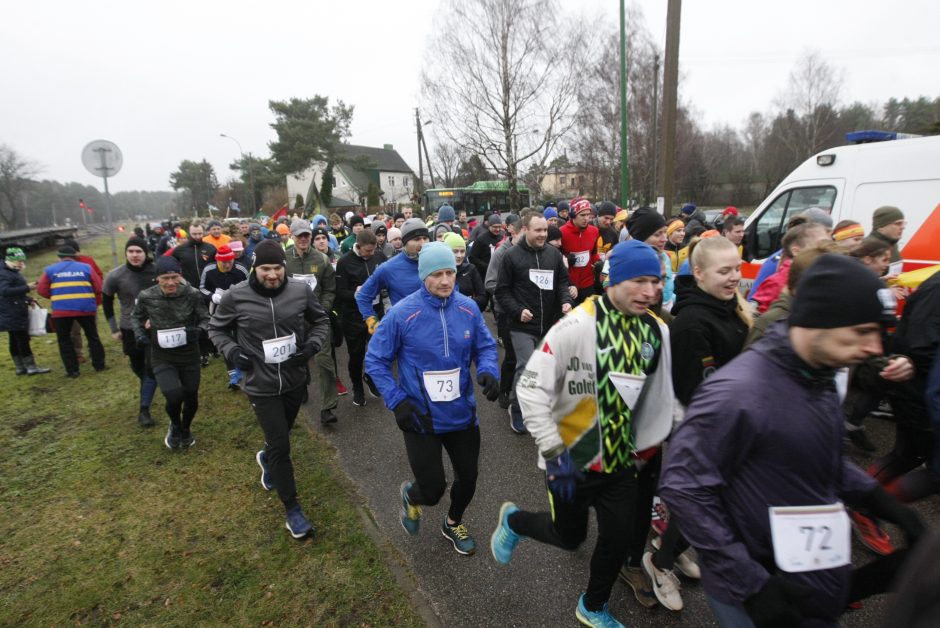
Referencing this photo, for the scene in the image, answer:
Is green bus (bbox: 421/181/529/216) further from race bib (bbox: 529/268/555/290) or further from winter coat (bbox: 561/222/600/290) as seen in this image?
race bib (bbox: 529/268/555/290)

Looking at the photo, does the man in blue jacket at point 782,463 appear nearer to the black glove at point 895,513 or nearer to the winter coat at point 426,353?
the black glove at point 895,513

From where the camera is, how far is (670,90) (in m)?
10.6

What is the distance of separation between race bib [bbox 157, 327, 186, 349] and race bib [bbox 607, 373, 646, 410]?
4.30 m

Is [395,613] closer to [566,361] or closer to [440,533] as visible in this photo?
[440,533]

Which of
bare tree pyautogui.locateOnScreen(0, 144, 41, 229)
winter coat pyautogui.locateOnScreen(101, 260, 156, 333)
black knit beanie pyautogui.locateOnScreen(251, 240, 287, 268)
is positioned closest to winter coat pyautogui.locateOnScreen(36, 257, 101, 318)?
winter coat pyautogui.locateOnScreen(101, 260, 156, 333)

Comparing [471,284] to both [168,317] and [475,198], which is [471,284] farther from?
[475,198]

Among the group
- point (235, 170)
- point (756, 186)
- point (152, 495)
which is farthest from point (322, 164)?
point (152, 495)

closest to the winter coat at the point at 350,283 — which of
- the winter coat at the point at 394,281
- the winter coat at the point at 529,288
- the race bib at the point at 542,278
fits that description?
the winter coat at the point at 394,281

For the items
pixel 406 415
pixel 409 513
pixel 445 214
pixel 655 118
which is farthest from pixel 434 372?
pixel 655 118

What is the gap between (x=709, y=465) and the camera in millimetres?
1601

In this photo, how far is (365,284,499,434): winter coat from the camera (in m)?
3.04

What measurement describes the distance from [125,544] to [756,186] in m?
51.8

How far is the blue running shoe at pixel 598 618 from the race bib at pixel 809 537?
1.20 meters

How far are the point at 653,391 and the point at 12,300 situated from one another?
9415 mm
